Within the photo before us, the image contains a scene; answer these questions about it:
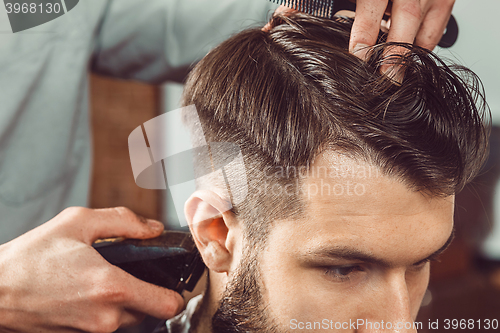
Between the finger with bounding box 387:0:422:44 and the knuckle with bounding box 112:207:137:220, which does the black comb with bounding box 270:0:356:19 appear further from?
the knuckle with bounding box 112:207:137:220

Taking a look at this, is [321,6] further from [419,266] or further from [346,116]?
[419,266]

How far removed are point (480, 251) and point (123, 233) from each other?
0.58m

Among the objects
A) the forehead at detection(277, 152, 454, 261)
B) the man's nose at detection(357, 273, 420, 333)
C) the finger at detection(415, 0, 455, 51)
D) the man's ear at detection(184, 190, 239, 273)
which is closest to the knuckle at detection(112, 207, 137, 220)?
the man's ear at detection(184, 190, 239, 273)

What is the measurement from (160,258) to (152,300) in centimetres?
6

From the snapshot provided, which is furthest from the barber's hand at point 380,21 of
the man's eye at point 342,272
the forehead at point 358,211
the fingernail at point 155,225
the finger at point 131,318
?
the finger at point 131,318

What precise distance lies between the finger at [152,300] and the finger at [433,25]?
1.81 feet

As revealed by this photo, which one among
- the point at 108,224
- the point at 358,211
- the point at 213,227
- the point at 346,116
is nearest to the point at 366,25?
the point at 346,116

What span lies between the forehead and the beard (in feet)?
0.30

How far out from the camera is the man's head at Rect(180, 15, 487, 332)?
49 cm

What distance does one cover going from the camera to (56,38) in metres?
0.58

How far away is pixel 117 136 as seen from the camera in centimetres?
60

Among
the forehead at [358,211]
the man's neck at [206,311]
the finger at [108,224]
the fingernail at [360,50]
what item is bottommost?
the man's neck at [206,311]

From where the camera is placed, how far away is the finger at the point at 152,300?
562 mm

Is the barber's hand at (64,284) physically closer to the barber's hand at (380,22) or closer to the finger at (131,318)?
the finger at (131,318)
